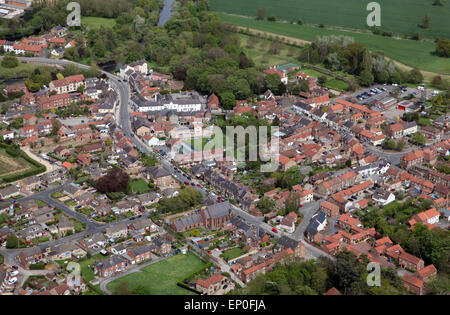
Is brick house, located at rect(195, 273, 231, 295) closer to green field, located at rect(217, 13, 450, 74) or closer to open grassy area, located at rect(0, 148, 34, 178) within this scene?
open grassy area, located at rect(0, 148, 34, 178)

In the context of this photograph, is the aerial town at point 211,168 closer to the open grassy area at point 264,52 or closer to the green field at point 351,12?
the open grassy area at point 264,52

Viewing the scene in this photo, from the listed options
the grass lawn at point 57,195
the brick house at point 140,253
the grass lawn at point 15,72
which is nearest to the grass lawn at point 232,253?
the brick house at point 140,253

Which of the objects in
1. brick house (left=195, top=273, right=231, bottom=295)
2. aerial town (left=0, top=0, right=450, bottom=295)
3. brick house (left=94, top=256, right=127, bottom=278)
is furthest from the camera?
aerial town (left=0, top=0, right=450, bottom=295)

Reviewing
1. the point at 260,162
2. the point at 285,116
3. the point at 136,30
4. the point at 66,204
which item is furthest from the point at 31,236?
the point at 136,30

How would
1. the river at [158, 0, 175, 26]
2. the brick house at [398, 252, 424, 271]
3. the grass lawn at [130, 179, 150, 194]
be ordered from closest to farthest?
the brick house at [398, 252, 424, 271], the grass lawn at [130, 179, 150, 194], the river at [158, 0, 175, 26]

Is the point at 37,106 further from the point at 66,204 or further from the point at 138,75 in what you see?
the point at 66,204

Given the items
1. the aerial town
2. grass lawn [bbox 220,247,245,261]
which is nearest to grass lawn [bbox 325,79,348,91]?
the aerial town
